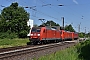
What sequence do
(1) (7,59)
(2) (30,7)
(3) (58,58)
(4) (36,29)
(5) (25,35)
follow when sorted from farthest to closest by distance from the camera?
(5) (25,35) → (4) (36,29) → (2) (30,7) → (1) (7,59) → (3) (58,58)

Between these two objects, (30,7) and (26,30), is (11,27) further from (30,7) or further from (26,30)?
(30,7)

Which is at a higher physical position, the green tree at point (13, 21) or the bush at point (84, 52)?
the green tree at point (13, 21)

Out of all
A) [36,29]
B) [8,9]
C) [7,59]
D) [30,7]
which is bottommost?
[7,59]

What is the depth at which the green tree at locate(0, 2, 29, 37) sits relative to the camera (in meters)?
80.8

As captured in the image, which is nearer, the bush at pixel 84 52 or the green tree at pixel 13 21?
the bush at pixel 84 52

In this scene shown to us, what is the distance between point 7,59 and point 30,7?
16231mm

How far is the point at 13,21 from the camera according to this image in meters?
80.3

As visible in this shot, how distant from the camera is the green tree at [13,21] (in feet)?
265

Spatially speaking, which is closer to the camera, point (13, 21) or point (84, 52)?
point (84, 52)

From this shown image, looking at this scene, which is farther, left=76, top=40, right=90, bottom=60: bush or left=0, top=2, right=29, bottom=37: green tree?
left=0, top=2, right=29, bottom=37: green tree

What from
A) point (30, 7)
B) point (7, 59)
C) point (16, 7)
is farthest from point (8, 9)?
point (7, 59)

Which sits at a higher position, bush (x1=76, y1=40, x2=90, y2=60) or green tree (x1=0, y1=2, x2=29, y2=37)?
green tree (x1=0, y1=2, x2=29, y2=37)

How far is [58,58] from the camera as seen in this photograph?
13.7m

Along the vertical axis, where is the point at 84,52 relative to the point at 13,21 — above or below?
below
